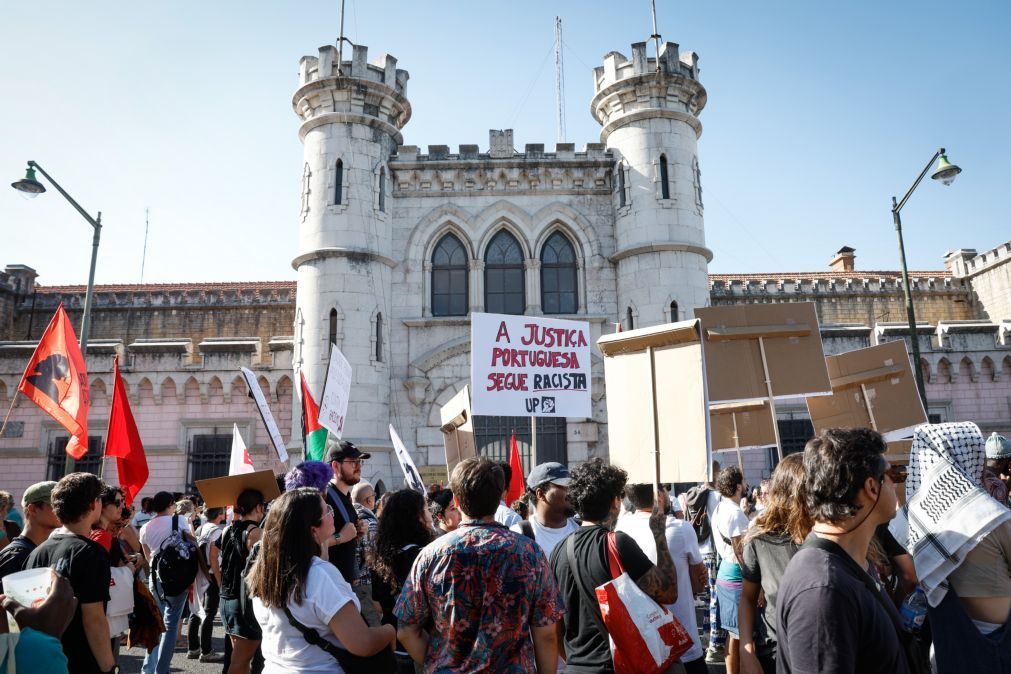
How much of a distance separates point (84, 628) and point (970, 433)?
4297 millimetres

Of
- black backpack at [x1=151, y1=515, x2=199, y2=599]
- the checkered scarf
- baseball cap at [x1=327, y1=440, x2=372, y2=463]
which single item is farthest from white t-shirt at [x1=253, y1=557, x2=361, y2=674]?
black backpack at [x1=151, y1=515, x2=199, y2=599]

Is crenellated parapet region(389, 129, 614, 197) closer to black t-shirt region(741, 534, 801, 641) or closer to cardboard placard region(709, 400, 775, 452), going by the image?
cardboard placard region(709, 400, 775, 452)

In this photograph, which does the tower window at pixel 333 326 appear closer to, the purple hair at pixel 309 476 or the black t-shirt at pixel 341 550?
the black t-shirt at pixel 341 550

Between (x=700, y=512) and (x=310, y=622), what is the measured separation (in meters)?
4.76

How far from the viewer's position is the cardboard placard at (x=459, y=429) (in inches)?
356

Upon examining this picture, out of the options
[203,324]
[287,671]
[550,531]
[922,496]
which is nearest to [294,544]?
[287,671]

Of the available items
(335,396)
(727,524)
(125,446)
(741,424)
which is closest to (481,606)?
(727,524)

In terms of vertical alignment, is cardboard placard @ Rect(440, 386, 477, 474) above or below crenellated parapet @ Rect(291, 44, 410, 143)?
below

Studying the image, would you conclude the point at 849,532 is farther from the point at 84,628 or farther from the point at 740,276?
the point at 740,276

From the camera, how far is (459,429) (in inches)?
372

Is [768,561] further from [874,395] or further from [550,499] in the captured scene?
[874,395]

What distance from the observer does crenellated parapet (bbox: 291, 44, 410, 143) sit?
659 inches

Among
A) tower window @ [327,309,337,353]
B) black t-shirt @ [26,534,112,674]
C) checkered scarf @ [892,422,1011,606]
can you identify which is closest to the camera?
checkered scarf @ [892,422,1011,606]

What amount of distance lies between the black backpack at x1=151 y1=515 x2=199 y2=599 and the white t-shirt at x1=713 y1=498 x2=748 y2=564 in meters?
5.01
